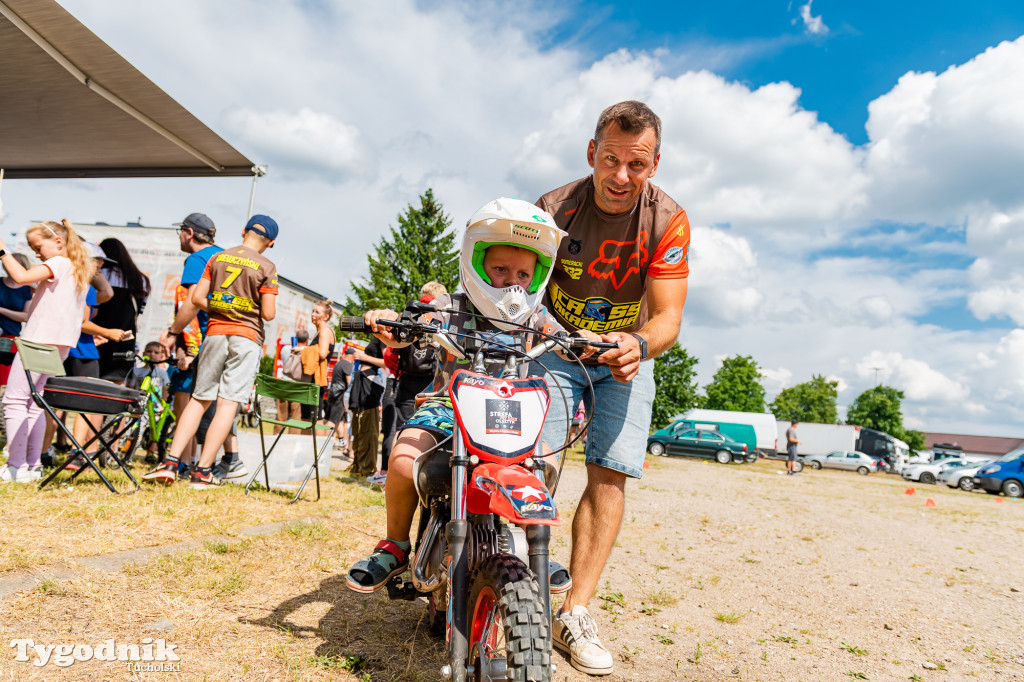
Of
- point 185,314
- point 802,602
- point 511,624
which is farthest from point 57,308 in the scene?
point 802,602

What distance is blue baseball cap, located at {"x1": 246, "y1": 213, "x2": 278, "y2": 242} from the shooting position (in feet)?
18.9

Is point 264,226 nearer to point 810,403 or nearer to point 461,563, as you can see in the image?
point 461,563

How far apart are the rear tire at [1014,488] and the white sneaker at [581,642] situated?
1022 inches

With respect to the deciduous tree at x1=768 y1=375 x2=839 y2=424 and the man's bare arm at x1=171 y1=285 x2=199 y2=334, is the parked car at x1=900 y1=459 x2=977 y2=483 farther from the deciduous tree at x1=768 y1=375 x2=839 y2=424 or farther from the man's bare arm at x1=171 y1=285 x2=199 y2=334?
the deciduous tree at x1=768 y1=375 x2=839 y2=424

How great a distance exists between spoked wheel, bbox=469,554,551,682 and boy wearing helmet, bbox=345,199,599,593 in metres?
0.64

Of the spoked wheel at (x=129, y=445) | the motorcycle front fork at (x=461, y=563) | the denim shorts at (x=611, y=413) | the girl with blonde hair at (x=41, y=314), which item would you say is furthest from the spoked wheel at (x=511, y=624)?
the spoked wheel at (x=129, y=445)

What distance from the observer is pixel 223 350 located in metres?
5.41

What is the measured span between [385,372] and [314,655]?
5.58 m

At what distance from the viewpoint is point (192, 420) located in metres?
5.38

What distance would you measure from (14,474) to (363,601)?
358cm

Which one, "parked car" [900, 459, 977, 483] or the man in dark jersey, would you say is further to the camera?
"parked car" [900, 459, 977, 483]

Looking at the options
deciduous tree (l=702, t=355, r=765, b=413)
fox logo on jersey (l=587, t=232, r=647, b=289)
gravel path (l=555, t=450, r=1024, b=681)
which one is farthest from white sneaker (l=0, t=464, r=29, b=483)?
deciduous tree (l=702, t=355, r=765, b=413)

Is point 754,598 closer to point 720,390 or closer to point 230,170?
point 230,170

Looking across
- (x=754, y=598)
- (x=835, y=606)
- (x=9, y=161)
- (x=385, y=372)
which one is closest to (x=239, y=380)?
(x=385, y=372)
